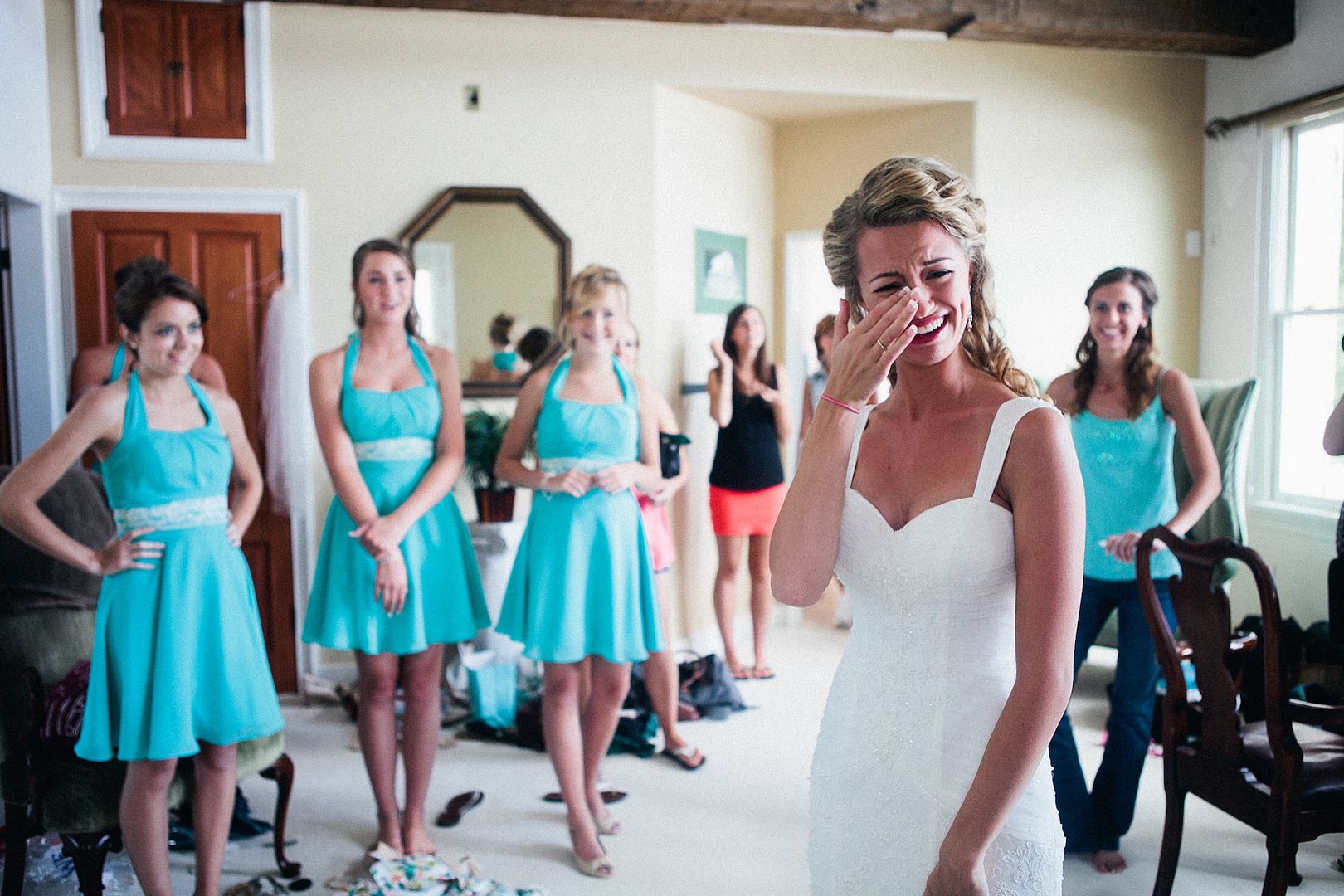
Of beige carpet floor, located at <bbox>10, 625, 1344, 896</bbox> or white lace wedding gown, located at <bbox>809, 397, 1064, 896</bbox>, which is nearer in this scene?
white lace wedding gown, located at <bbox>809, 397, 1064, 896</bbox>

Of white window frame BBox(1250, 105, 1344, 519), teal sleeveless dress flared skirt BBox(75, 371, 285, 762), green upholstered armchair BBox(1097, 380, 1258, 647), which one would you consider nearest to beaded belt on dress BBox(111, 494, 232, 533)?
teal sleeveless dress flared skirt BBox(75, 371, 285, 762)

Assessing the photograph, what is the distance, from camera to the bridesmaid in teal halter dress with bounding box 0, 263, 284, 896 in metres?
2.19

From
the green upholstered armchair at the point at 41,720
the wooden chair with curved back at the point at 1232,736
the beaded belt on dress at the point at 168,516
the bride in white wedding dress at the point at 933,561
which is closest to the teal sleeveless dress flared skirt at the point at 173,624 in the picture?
the beaded belt on dress at the point at 168,516

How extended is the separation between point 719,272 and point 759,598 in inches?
65.0

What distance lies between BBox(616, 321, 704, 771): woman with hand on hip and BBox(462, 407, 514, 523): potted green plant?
2.39ft

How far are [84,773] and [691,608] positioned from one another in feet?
9.61

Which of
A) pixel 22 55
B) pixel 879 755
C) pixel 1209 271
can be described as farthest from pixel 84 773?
pixel 1209 271

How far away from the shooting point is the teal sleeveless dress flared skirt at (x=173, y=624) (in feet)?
7.15

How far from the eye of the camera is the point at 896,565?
3.88 feet

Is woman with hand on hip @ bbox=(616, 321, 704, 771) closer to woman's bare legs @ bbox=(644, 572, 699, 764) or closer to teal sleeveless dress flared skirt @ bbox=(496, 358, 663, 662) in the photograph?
woman's bare legs @ bbox=(644, 572, 699, 764)

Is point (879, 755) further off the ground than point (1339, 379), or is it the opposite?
point (1339, 379)

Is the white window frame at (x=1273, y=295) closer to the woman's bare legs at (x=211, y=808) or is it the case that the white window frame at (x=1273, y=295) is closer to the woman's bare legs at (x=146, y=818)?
the woman's bare legs at (x=211, y=808)

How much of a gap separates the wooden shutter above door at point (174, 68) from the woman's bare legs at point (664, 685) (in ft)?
8.82

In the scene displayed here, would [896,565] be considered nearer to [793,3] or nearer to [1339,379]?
[793,3]
